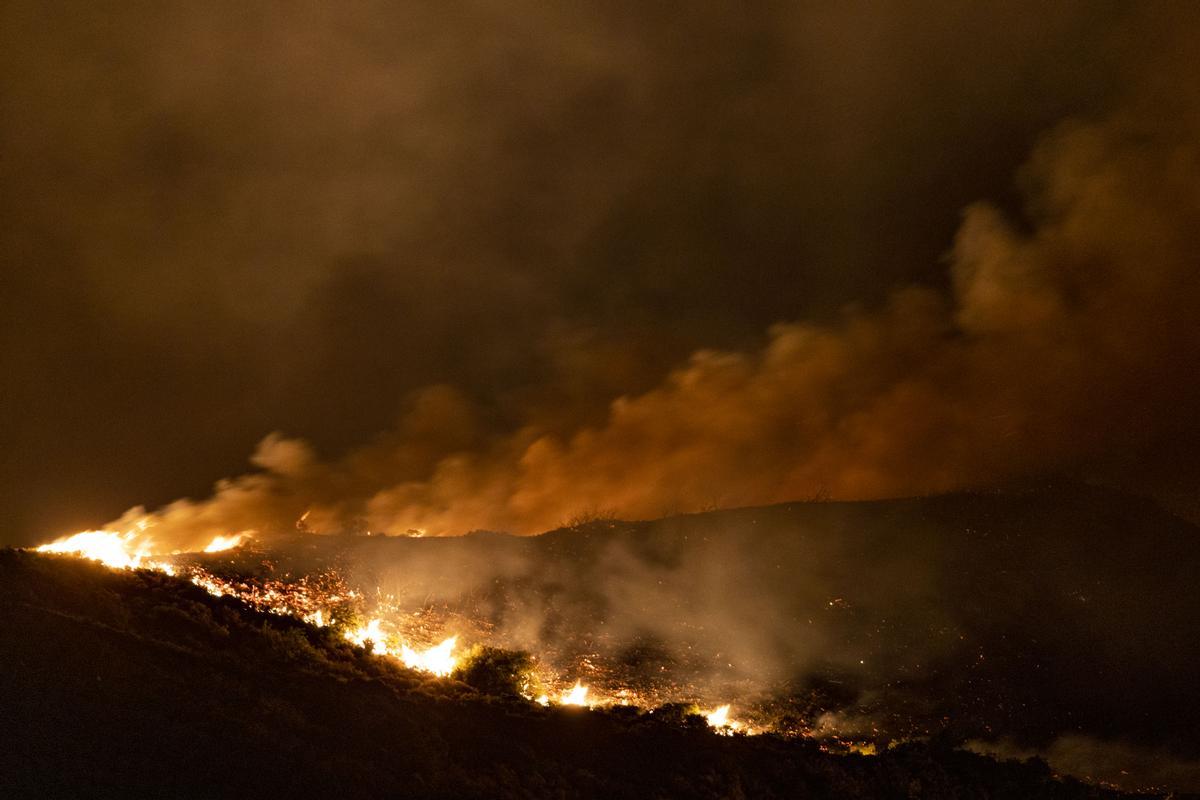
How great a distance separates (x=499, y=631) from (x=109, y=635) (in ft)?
17.9

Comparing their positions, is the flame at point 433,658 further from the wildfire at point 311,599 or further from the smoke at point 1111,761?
the smoke at point 1111,761

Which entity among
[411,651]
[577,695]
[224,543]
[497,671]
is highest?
[224,543]

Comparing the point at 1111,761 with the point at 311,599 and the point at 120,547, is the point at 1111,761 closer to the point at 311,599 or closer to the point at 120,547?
the point at 311,599

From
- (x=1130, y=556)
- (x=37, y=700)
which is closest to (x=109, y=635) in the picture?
(x=37, y=700)

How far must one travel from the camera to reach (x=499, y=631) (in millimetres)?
13547

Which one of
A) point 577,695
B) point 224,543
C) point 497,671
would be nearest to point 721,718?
point 577,695

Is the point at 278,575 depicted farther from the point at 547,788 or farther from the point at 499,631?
the point at 547,788

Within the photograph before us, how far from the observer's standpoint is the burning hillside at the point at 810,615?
1317 centimetres

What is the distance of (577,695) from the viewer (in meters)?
12.6

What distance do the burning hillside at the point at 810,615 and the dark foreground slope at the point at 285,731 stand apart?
89cm

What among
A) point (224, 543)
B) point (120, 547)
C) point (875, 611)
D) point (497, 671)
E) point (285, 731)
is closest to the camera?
point (285, 731)

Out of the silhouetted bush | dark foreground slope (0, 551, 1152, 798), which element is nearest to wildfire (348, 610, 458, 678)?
the silhouetted bush

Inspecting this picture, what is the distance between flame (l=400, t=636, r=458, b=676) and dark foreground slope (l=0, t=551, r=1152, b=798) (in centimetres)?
48

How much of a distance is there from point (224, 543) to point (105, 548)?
173cm
